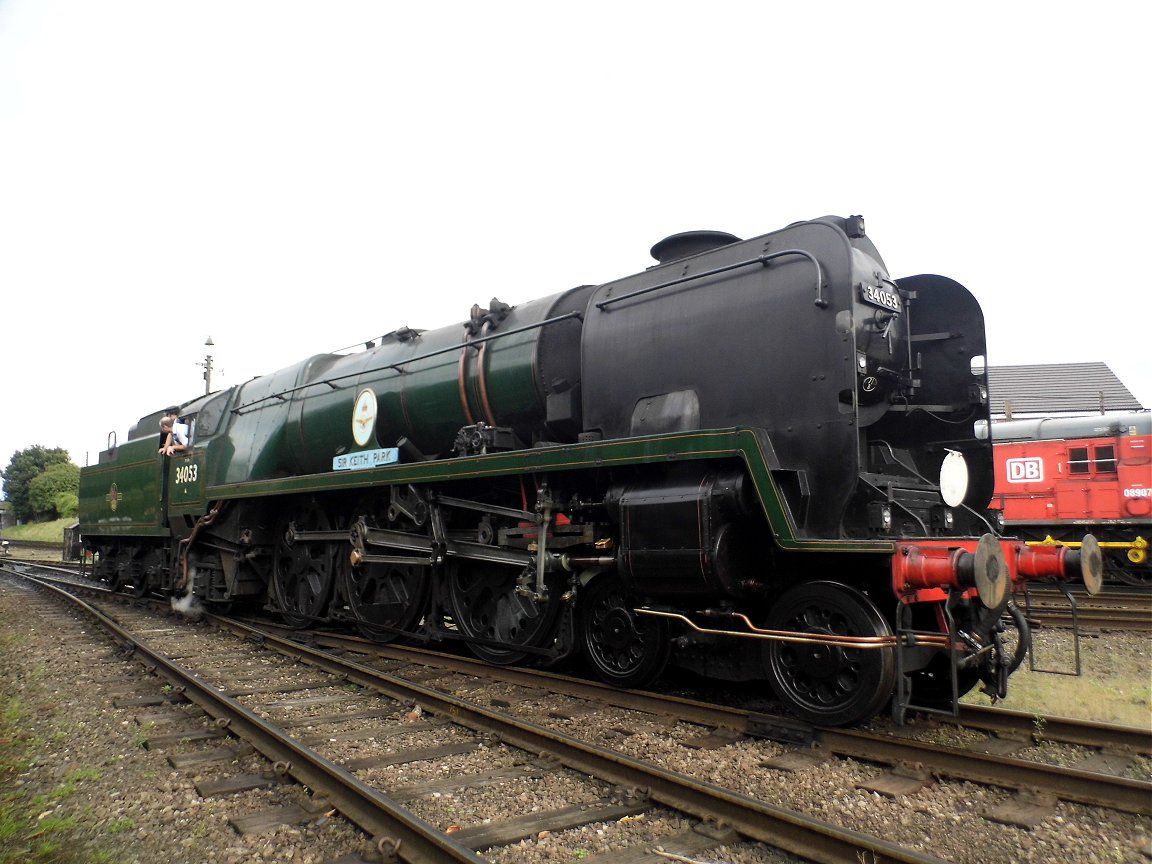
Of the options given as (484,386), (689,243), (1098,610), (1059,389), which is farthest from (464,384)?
(1059,389)

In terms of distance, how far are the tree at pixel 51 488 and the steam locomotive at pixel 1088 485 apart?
2288 inches

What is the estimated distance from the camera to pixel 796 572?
A: 5.13 meters

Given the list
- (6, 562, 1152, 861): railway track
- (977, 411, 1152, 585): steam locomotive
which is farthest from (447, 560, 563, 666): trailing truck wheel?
(977, 411, 1152, 585): steam locomotive

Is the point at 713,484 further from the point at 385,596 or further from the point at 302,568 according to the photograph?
the point at 302,568

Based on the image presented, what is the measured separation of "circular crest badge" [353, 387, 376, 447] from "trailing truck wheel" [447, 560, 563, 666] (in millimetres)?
1790

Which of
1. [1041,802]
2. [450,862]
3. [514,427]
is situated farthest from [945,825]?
[514,427]

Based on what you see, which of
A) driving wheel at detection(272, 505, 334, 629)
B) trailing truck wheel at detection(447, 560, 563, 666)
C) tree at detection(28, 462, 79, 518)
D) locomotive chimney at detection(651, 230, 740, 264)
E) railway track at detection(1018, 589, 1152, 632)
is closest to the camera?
locomotive chimney at detection(651, 230, 740, 264)

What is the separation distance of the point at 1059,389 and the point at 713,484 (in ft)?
135

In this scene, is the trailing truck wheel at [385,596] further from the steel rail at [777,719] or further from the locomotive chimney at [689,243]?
the locomotive chimney at [689,243]

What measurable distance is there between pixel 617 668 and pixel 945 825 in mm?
2791

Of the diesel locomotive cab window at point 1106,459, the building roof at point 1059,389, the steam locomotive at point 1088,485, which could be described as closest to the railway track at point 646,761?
the steam locomotive at point 1088,485

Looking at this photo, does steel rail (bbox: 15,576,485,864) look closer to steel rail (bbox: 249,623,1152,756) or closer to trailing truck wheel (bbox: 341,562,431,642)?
steel rail (bbox: 249,623,1152,756)

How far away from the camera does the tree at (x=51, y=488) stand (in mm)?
56750

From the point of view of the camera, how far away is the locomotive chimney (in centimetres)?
616
